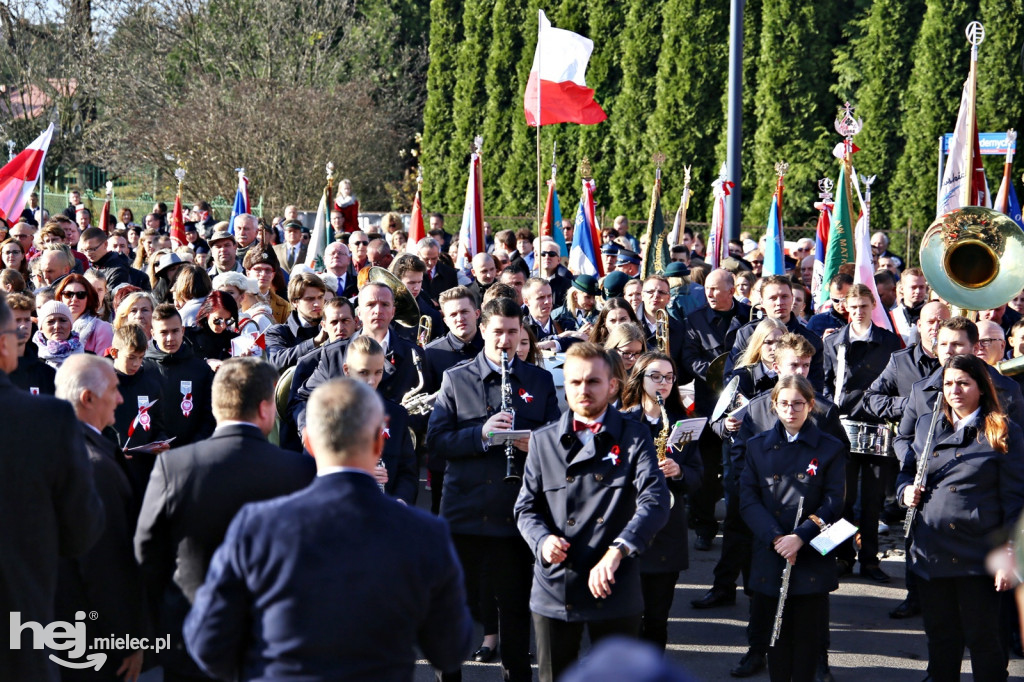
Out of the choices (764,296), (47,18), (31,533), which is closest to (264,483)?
(31,533)

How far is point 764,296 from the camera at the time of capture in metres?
8.30

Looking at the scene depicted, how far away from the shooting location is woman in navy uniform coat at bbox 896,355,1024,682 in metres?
5.70

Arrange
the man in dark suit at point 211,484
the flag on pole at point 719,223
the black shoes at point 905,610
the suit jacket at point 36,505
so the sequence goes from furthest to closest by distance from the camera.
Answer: the flag on pole at point 719,223 → the black shoes at point 905,610 → the man in dark suit at point 211,484 → the suit jacket at point 36,505

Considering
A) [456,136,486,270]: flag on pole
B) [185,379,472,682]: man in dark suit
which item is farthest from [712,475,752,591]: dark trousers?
[456,136,486,270]: flag on pole

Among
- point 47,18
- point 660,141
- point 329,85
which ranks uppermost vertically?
point 47,18

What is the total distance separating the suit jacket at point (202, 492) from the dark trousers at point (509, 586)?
197 cm

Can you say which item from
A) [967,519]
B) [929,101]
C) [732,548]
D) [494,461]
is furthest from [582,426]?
→ [929,101]

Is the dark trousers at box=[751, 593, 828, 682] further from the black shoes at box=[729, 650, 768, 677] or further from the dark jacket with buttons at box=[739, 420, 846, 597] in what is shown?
the black shoes at box=[729, 650, 768, 677]

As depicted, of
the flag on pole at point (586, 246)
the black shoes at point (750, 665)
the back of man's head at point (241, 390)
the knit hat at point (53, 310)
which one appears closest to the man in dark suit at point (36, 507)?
the back of man's head at point (241, 390)

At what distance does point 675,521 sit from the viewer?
5980 millimetres

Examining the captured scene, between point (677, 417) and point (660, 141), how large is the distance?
1784cm

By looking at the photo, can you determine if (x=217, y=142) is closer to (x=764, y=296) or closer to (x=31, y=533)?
(x=764, y=296)

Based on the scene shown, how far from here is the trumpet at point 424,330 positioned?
8.22 meters

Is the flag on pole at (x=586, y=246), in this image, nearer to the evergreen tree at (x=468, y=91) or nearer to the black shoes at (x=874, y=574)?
the black shoes at (x=874, y=574)
